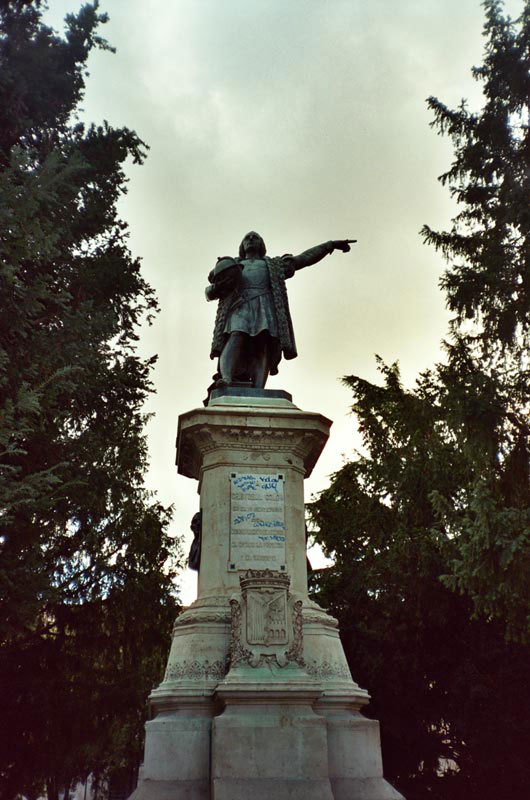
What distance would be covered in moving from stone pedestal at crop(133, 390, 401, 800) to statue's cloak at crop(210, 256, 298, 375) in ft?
3.43

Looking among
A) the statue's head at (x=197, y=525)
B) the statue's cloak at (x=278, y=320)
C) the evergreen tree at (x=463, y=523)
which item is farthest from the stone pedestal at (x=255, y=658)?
the evergreen tree at (x=463, y=523)

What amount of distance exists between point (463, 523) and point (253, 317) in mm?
4814

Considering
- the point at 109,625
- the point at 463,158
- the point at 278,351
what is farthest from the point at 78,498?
the point at 463,158

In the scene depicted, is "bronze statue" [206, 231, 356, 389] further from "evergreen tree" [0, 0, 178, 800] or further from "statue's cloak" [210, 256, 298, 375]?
"evergreen tree" [0, 0, 178, 800]

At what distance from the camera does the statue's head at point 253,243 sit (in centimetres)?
1036

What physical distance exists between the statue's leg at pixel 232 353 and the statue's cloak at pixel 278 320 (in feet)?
0.45

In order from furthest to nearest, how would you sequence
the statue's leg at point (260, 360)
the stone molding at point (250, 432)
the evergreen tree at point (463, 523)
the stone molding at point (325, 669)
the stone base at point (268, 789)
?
the evergreen tree at point (463, 523), the statue's leg at point (260, 360), the stone molding at point (250, 432), the stone molding at point (325, 669), the stone base at point (268, 789)

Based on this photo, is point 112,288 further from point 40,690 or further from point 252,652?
point 252,652

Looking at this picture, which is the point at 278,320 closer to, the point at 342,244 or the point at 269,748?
the point at 342,244

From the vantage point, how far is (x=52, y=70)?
16.3 meters

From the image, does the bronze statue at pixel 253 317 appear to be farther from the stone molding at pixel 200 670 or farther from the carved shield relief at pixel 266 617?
the stone molding at pixel 200 670

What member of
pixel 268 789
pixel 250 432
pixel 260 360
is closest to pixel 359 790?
pixel 268 789

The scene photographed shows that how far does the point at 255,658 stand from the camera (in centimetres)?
692

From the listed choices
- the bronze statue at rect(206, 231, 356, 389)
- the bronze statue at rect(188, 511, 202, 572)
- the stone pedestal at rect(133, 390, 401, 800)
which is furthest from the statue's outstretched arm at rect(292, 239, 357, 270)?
the bronze statue at rect(188, 511, 202, 572)
